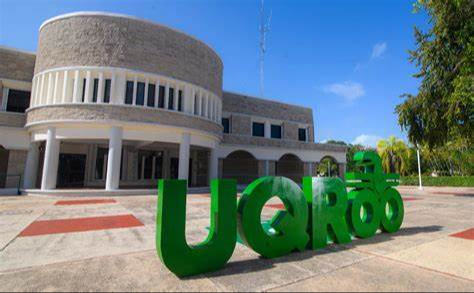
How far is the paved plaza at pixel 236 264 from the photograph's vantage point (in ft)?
11.3

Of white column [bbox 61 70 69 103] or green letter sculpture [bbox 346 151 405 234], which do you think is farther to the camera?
white column [bbox 61 70 69 103]

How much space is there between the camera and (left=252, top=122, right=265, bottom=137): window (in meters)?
27.9

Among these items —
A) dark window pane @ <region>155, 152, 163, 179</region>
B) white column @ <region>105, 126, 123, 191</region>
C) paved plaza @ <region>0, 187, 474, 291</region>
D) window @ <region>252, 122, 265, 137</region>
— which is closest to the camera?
paved plaza @ <region>0, 187, 474, 291</region>

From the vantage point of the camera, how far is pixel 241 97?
89.2ft

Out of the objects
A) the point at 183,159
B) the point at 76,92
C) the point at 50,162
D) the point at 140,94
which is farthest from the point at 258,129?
the point at 50,162

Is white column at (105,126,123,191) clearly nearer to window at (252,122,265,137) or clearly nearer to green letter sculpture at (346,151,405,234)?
green letter sculpture at (346,151,405,234)

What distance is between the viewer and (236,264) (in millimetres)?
4344

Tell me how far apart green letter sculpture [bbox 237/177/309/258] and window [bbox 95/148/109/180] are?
2214cm

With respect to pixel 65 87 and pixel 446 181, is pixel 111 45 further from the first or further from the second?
pixel 446 181

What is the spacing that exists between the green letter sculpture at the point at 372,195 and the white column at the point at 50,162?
16.9 meters

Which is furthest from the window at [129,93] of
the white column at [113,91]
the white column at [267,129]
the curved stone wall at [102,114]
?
the white column at [267,129]

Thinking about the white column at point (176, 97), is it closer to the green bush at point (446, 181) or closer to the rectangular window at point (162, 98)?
the rectangular window at point (162, 98)

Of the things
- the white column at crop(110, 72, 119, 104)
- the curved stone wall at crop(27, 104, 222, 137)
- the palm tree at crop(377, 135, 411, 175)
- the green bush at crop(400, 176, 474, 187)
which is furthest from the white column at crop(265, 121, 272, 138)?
the palm tree at crop(377, 135, 411, 175)

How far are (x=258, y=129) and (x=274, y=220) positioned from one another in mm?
23645
